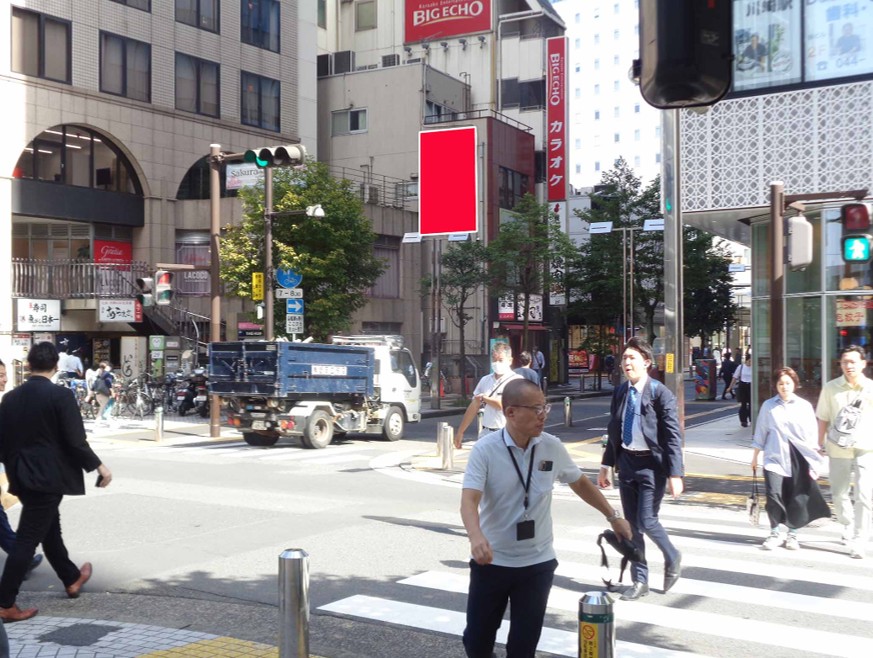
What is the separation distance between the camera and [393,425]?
21672mm

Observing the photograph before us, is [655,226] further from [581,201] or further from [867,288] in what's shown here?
[581,201]

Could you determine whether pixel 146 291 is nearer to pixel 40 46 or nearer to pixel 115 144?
pixel 40 46

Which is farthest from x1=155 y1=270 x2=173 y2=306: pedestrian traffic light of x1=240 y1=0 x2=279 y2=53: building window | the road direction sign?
x1=240 y1=0 x2=279 y2=53: building window

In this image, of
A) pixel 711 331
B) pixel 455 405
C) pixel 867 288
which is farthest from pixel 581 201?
pixel 867 288

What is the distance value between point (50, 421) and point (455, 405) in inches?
1042

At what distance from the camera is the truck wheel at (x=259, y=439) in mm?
20047

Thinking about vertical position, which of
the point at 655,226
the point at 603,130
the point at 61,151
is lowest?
the point at 655,226

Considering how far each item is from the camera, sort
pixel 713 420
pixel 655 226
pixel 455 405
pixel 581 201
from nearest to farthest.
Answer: pixel 713 420 < pixel 455 405 < pixel 655 226 < pixel 581 201

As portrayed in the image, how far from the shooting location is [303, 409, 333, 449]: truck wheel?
62.8 ft

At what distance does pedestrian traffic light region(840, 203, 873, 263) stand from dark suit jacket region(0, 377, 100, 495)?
8.36 metres

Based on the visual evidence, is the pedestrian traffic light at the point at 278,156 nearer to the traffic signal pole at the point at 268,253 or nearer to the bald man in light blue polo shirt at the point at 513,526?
the traffic signal pole at the point at 268,253

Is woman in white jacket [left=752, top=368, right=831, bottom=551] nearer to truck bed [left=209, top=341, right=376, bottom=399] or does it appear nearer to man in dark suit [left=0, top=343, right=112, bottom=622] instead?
man in dark suit [left=0, top=343, right=112, bottom=622]

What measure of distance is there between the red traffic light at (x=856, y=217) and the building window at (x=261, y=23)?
32.7 metres

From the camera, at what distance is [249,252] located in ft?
91.4
